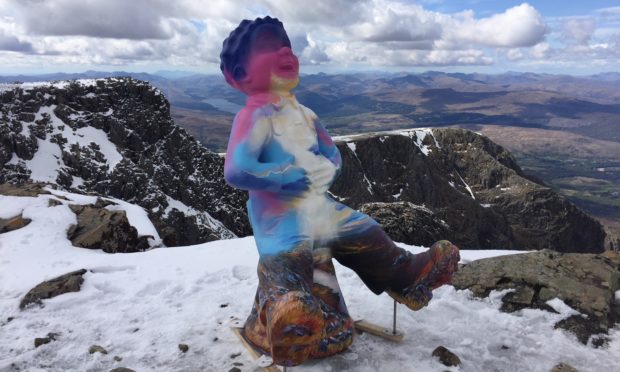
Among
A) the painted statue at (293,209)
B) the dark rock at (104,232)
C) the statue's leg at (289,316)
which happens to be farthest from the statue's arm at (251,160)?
the dark rock at (104,232)

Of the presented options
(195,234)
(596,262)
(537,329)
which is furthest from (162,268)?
(195,234)

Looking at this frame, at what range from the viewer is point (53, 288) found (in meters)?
5.36

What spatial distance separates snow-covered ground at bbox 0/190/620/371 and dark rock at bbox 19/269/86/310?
11 cm

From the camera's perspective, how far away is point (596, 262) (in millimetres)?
5809

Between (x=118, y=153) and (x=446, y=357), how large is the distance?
192 ft

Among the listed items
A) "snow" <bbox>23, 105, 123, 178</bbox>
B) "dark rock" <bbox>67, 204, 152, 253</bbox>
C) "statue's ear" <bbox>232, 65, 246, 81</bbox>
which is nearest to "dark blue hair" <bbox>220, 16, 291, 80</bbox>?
"statue's ear" <bbox>232, 65, 246, 81</bbox>

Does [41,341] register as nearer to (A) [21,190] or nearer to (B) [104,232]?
(B) [104,232]

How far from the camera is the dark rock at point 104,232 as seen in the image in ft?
26.2

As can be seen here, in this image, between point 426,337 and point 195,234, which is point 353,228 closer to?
point 426,337

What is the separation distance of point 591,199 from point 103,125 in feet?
554

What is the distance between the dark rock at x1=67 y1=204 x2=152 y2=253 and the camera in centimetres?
800

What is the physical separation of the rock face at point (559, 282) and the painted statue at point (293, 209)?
1434 mm

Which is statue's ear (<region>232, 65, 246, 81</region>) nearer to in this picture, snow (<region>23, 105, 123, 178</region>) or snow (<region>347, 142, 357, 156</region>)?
snow (<region>23, 105, 123, 178</region>)

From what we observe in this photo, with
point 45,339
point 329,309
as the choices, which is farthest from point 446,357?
point 45,339
